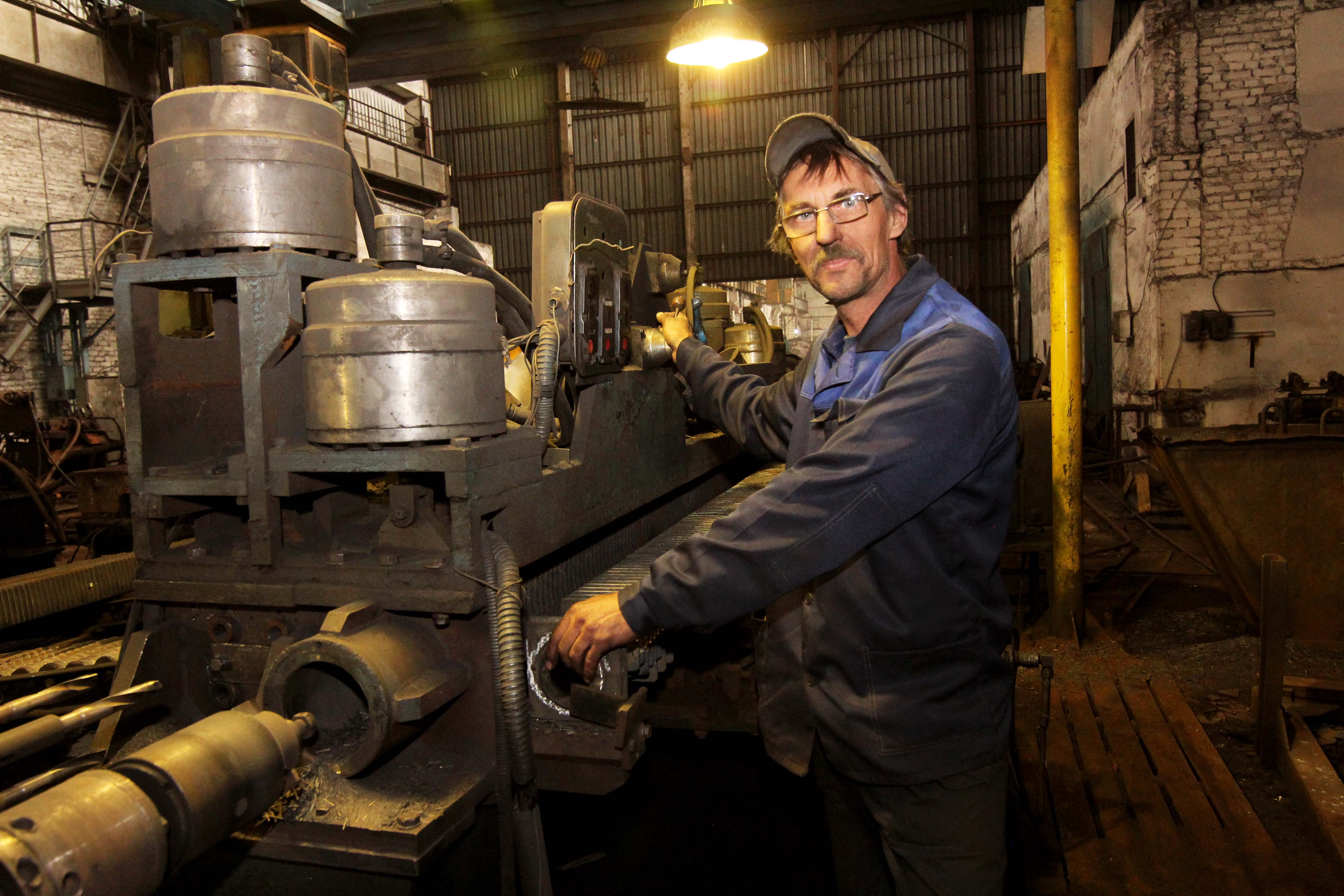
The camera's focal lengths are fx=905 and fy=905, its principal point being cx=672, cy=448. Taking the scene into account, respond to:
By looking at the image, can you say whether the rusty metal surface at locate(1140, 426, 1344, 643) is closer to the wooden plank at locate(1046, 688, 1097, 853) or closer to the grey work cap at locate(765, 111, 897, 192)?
the wooden plank at locate(1046, 688, 1097, 853)

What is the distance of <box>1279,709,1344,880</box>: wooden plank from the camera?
9.24ft

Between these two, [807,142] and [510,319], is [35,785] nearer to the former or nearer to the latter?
[807,142]

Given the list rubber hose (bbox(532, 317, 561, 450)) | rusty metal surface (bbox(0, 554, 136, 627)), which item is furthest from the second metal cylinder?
rusty metal surface (bbox(0, 554, 136, 627))

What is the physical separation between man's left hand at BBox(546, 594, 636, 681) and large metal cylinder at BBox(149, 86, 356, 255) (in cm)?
110

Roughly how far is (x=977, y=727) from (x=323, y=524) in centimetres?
159

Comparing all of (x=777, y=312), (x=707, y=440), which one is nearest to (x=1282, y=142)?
(x=707, y=440)

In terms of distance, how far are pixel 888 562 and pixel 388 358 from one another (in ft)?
3.59

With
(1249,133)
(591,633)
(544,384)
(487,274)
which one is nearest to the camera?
(591,633)

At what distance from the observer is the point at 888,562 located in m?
1.72

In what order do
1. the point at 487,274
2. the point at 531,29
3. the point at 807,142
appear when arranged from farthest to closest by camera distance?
the point at 531,29 → the point at 487,274 → the point at 807,142

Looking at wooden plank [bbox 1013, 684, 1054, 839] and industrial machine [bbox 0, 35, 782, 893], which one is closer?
industrial machine [bbox 0, 35, 782, 893]

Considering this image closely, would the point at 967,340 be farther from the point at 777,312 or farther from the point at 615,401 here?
the point at 777,312

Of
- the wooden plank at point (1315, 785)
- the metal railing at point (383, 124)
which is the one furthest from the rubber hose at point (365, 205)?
the metal railing at point (383, 124)

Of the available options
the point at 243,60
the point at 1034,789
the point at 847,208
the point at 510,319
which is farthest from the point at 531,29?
the point at 1034,789
